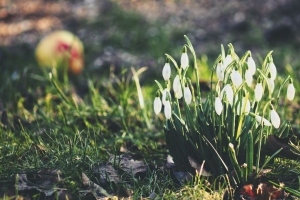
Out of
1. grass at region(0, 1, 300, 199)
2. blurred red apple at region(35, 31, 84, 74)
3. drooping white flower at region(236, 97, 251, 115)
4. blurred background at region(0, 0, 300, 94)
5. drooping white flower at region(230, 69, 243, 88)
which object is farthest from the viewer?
blurred background at region(0, 0, 300, 94)

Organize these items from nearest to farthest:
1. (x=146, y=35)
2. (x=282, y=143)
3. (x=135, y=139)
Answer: (x=282, y=143) < (x=135, y=139) < (x=146, y=35)

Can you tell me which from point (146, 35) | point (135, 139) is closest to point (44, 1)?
point (146, 35)

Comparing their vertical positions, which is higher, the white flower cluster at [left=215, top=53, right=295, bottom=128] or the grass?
the white flower cluster at [left=215, top=53, right=295, bottom=128]

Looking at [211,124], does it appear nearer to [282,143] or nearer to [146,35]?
[282,143]

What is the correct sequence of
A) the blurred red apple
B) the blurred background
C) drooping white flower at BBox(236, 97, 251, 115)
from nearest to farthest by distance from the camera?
drooping white flower at BBox(236, 97, 251, 115) → the blurred red apple → the blurred background

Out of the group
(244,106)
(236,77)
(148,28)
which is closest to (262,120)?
(244,106)

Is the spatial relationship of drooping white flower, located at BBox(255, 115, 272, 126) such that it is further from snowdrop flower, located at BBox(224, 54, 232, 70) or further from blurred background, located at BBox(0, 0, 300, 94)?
blurred background, located at BBox(0, 0, 300, 94)

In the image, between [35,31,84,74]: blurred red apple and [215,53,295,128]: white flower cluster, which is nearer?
[215,53,295,128]: white flower cluster

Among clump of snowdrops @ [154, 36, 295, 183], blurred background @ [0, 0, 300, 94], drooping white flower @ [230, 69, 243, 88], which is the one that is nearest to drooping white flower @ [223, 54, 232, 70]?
clump of snowdrops @ [154, 36, 295, 183]
